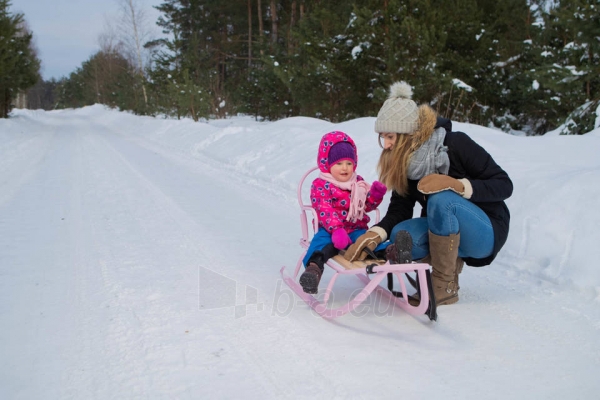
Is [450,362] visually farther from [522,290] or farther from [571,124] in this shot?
[571,124]

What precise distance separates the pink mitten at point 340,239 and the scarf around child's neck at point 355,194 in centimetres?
18

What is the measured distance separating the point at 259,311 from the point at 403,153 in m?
1.30

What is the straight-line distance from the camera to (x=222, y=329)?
2594 millimetres

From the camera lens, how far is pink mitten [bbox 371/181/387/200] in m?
3.01

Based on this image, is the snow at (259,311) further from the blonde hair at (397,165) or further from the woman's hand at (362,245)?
the blonde hair at (397,165)

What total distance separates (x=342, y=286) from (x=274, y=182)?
4065 mm

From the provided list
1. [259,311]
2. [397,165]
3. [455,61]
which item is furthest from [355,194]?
[455,61]

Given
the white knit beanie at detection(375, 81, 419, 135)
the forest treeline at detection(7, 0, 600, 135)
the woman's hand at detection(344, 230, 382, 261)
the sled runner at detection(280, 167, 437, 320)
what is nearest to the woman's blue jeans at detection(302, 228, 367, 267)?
the sled runner at detection(280, 167, 437, 320)

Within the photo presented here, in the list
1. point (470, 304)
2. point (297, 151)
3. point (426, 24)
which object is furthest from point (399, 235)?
point (426, 24)

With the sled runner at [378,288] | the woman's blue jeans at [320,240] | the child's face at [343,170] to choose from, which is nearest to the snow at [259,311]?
the sled runner at [378,288]

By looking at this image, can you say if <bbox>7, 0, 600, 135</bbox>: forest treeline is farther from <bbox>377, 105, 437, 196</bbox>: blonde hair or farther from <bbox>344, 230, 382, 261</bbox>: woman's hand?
<bbox>344, 230, 382, 261</bbox>: woman's hand

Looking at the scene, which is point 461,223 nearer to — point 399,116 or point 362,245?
point 362,245

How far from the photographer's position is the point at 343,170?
304 centimetres

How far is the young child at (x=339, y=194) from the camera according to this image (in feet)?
9.82
